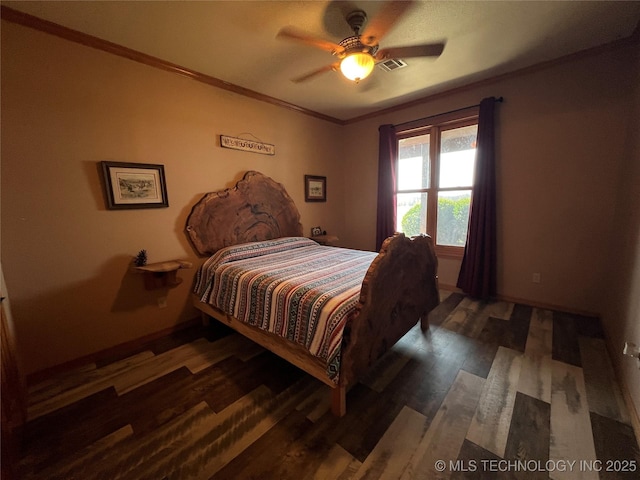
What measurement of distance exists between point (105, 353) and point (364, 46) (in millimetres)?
3107

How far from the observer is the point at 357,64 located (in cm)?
168

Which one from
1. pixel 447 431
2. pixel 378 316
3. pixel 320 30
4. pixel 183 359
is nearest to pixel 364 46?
pixel 320 30

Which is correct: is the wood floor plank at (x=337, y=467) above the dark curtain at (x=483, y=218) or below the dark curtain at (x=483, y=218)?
below

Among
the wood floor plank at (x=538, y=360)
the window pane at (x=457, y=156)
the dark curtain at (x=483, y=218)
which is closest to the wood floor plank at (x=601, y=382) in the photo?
the wood floor plank at (x=538, y=360)

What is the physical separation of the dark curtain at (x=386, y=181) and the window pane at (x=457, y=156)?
63 cm

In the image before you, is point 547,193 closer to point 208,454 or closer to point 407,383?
point 407,383

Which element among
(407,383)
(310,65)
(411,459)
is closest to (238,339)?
(407,383)

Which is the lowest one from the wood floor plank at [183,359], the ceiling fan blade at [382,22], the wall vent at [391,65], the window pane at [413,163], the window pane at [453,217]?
the wood floor plank at [183,359]

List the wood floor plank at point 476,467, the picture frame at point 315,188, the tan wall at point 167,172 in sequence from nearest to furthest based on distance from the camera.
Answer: the wood floor plank at point 476,467 < the tan wall at point 167,172 < the picture frame at point 315,188

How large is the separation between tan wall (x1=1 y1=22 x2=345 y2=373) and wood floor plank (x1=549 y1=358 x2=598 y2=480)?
286cm

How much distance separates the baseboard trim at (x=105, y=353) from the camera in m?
1.79

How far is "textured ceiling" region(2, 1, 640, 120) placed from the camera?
163 cm

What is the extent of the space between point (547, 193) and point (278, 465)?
3.29m

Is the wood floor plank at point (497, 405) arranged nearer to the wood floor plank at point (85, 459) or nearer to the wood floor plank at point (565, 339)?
the wood floor plank at point (565, 339)
